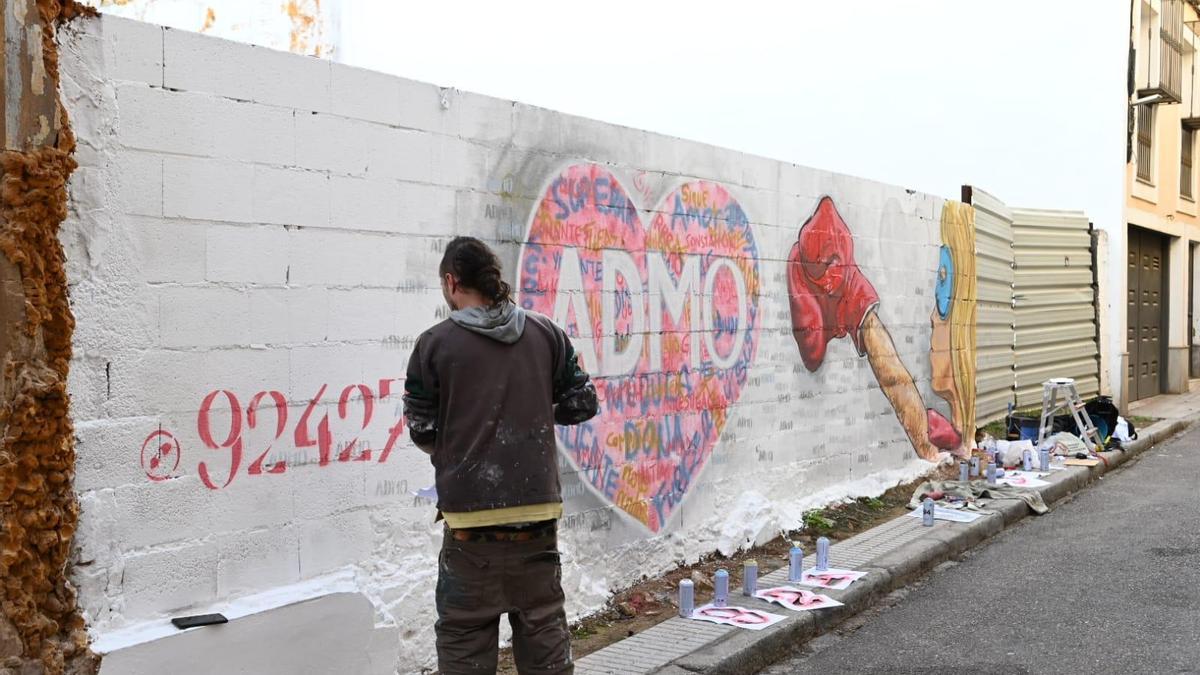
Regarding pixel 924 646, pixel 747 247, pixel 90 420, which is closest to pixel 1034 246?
pixel 747 247

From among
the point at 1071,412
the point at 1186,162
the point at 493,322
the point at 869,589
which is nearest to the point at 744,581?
the point at 869,589

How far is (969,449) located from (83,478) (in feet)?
29.3

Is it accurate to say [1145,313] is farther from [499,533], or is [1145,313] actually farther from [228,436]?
[228,436]

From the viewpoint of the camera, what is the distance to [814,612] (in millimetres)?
5781

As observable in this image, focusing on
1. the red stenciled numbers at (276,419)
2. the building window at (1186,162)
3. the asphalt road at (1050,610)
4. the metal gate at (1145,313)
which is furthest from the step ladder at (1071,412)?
the building window at (1186,162)

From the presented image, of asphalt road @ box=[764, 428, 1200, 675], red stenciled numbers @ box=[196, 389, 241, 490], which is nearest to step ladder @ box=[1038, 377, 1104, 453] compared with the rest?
asphalt road @ box=[764, 428, 1200, 675]

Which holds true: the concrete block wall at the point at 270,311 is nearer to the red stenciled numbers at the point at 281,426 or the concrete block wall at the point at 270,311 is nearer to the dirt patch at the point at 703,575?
the red stenciled numbers at the point at 281,426

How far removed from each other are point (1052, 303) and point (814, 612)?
31.7 ft

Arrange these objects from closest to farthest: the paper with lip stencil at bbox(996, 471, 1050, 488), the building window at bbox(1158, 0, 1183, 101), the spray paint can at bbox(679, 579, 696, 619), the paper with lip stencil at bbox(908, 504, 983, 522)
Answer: the spray paint can at bbox(679, 579, 696, 619) → the paper with lip stencil at bbox(908, 504, 983, 522) → the paper with lip stencil at bbox(996, 471, 1050, 488) → the building window at bbox(1158, 0, 1183, 101)

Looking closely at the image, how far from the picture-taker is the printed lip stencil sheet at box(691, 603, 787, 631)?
5.49m

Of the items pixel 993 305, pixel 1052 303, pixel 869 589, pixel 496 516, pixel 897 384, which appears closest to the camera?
pixel 496 516

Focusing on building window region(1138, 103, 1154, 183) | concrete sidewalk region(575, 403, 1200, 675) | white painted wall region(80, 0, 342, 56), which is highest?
building window region(1138, 103, 1154, 183)

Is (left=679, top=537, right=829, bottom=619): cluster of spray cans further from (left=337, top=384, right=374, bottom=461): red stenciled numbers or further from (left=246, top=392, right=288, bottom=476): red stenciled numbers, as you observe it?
(left=246, top=392, right=288, bottom=476): red stenciled numbers

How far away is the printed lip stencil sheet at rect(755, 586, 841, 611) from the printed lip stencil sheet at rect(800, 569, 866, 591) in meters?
0.19
